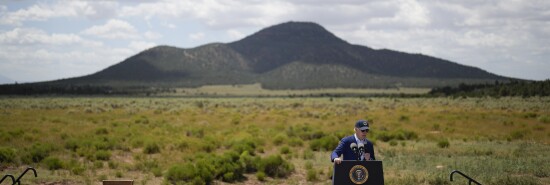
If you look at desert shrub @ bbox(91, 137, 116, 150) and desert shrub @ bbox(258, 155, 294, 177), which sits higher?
desert shrub @ bbox(91, 137, 116, 150)

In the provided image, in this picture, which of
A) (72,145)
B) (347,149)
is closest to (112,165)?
(72,145)

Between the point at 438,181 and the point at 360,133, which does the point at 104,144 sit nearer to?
the point at 438,181

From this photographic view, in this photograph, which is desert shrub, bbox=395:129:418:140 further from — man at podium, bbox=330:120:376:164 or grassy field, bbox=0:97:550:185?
man at podium, bbox=330:120:376:164

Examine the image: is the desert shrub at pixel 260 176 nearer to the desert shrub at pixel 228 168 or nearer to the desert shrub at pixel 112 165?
the desert shrub at pixel 228 168

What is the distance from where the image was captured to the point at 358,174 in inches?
304

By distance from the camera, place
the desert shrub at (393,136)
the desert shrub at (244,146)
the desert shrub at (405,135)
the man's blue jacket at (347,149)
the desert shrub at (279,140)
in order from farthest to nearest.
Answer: the desert shrub at (405,135) < the desert shrub at (393,136) < the desert shrub at (279,140) < the desert shrub at (244,146) < the man's blue jacket at (347,149)

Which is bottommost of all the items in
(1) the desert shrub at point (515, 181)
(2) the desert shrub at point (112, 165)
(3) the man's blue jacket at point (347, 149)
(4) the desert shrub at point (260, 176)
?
(4) the desert shrub at point (260, 176)

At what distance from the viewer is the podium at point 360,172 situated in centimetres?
773

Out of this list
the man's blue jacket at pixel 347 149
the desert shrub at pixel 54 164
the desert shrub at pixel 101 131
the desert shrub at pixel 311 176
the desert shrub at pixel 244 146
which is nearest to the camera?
the man's blue jacket at pixel 347 149

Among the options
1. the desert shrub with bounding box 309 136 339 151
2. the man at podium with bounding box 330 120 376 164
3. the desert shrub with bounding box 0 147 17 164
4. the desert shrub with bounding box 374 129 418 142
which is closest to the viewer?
the man at podium with bounding box 330 120 376 164

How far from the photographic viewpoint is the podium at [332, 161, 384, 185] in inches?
304

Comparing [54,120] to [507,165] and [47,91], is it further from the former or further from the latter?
[47,91]

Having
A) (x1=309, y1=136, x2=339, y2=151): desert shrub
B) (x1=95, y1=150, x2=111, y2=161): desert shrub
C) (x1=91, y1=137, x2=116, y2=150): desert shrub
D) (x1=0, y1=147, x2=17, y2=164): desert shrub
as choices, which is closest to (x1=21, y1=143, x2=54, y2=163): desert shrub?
(x1=0, y1=147, x2=17, y2=164): desert shrub

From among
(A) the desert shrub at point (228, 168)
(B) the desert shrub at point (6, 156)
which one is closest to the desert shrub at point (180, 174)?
(A) the desert shrub at point (228, 168)
